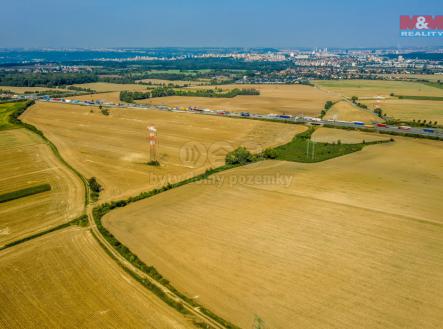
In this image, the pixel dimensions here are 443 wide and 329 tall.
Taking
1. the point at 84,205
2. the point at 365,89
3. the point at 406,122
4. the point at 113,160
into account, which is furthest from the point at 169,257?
the point at 365,89

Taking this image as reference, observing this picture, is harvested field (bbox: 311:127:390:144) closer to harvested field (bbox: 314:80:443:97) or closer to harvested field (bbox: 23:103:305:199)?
harvested field (bbox: 23:103:305:199)

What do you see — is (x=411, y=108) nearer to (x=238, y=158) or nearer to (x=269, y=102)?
(x=269, y=102)

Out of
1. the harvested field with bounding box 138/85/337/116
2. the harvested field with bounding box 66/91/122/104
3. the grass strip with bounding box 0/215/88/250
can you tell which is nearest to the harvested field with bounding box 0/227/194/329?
the grass strip with bounding box 0/215/88/250

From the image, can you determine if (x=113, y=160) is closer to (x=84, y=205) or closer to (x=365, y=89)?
(x=84, y=205)

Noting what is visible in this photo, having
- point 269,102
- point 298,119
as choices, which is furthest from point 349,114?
point 269,102

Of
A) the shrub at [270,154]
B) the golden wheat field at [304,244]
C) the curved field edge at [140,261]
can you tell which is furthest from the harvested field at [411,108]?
the curved field edge at [140,261]
